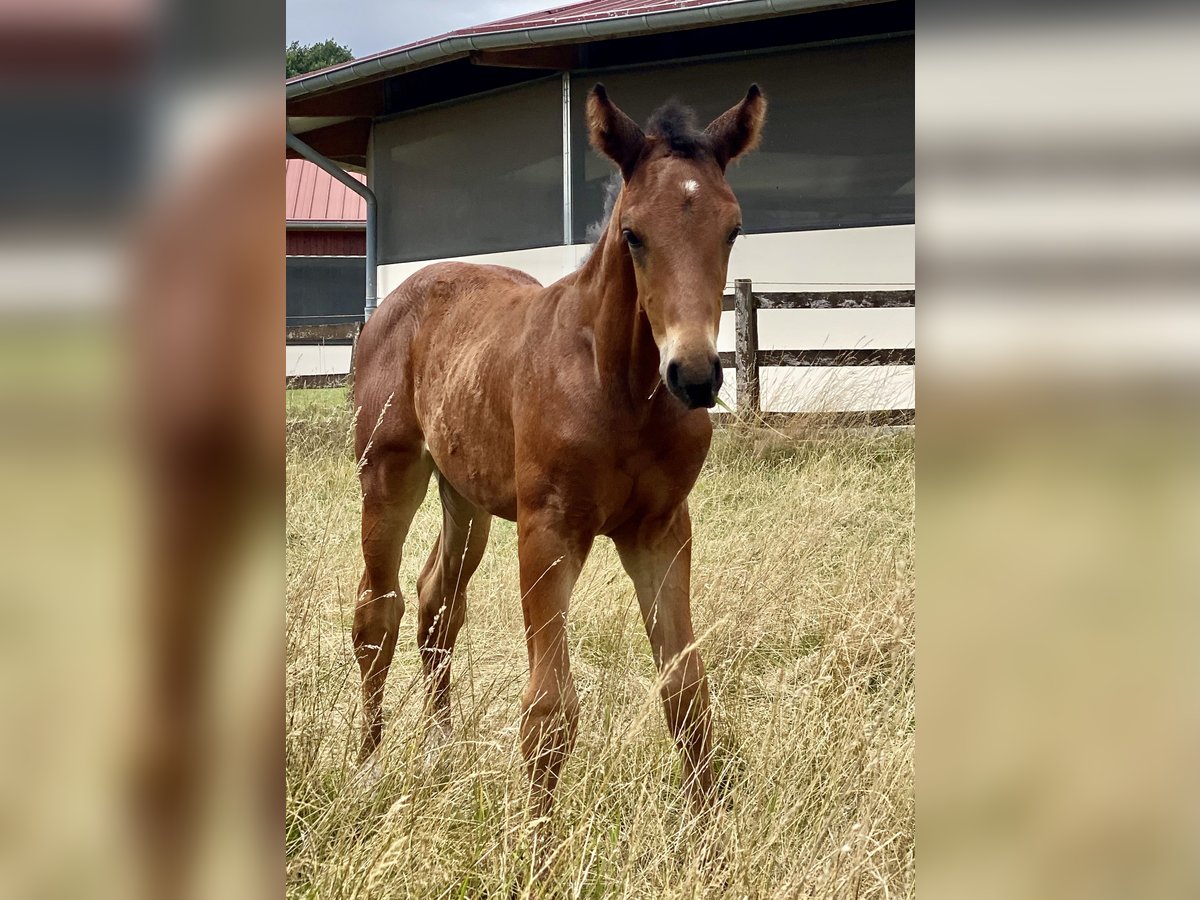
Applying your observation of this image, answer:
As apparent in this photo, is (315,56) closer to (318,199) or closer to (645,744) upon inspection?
(318,199)

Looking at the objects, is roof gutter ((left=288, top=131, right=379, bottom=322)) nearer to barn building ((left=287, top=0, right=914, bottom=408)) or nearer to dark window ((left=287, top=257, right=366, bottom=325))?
barn building ((left=287, top=0, right=914, bottom=408))

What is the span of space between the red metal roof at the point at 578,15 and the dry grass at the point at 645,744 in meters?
5.92

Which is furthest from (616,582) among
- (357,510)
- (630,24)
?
(630,24)

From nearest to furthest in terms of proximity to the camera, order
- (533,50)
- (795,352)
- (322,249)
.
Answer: (795,352)
(533,50)
(322,249)

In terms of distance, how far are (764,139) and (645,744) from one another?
819 centimetres

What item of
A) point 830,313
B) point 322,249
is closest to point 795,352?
point 830,313

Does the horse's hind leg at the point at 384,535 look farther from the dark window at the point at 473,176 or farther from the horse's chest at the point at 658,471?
the dark window at the point at 473,176

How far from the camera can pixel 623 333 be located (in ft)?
9.70

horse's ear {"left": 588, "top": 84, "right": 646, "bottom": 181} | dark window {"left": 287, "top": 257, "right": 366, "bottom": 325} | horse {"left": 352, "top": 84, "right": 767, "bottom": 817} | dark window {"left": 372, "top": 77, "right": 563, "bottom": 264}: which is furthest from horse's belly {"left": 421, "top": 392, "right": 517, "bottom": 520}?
dark window {"left": 287, "top": 257, "right": 366, "bottom": 325}
